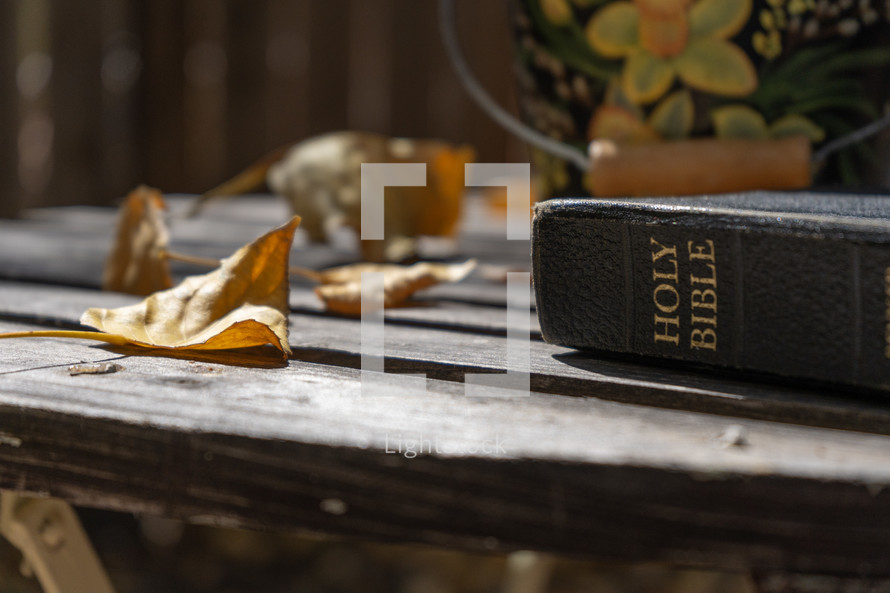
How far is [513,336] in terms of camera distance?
0.53 meters

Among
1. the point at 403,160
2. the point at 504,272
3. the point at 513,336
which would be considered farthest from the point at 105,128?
the point at 513,336

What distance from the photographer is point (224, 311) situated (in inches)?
18.6

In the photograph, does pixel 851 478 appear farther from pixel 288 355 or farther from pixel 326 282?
pixel 326 282

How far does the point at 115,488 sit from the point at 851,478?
303 millimetres

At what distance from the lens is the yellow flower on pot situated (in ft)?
2.10

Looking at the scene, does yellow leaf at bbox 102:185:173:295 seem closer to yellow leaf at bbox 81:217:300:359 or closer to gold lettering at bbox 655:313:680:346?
yellow leaf at bbox 81:217:300:359

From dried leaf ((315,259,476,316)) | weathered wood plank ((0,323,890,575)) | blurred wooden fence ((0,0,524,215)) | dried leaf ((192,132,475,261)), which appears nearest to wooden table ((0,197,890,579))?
weathered wood plank ((0,323,890,575))

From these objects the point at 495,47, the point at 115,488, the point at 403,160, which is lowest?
the point at 115,488

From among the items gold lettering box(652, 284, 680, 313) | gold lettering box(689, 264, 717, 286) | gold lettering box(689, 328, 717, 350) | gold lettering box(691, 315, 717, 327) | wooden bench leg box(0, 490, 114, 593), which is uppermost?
gold lettering box(689, 264, 717, 286)

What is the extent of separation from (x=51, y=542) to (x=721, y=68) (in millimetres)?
614

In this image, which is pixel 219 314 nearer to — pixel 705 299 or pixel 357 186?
pixel 705 299

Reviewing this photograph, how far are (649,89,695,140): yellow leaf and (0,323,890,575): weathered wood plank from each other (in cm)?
39

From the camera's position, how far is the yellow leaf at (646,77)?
667 millimetres

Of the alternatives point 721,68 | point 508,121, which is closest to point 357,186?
point 508,121
